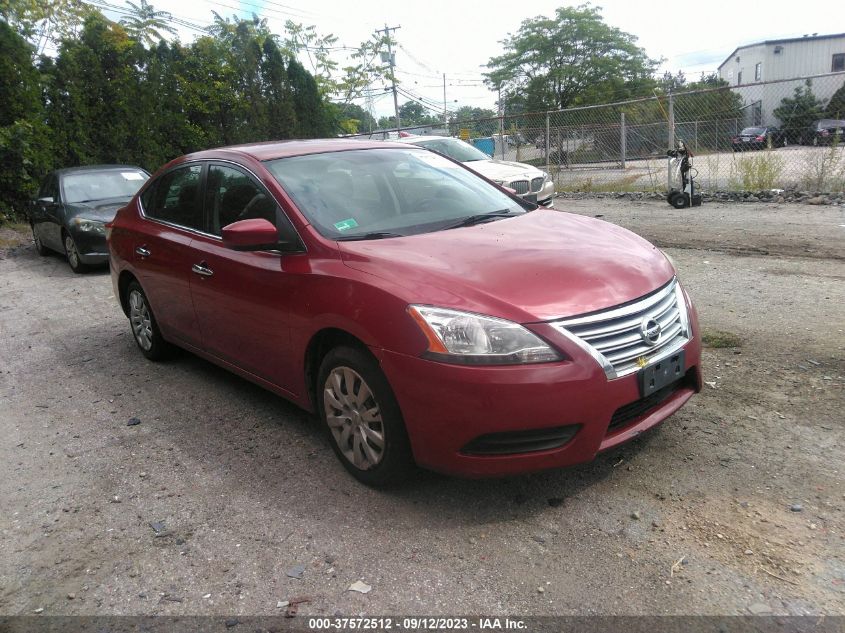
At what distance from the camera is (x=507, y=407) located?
9.13ft

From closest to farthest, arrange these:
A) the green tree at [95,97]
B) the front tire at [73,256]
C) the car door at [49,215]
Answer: the front tire at [73,256], the car door at [49,215], the green tree at [95,97]

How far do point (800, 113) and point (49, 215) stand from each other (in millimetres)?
13001

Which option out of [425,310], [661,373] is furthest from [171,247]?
[661,373]

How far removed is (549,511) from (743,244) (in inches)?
270

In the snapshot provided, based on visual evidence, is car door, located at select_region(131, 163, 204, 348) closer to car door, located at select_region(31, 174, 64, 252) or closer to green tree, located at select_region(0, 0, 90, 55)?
car door, located at select_region(31, 174, 64, 252)

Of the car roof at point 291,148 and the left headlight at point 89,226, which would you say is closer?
the car roof at point 291,148

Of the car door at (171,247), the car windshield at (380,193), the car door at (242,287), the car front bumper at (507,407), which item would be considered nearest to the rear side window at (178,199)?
the car door at (171,247)

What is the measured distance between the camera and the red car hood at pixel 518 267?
2.93m

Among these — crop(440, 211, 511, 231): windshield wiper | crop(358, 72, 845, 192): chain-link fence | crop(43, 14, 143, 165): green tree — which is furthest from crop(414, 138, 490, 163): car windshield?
crop(43, 14, 143, 165): green tree

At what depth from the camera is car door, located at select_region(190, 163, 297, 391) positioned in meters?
3.75

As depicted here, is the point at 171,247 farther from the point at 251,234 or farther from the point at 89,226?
the point at 89,226

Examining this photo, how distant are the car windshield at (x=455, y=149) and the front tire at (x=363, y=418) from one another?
964 cm

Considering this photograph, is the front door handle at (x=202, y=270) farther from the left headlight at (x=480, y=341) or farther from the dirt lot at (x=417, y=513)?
the left headlight at (x=480, y=341)

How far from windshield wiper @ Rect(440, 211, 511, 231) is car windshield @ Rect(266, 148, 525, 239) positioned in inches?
0.7
